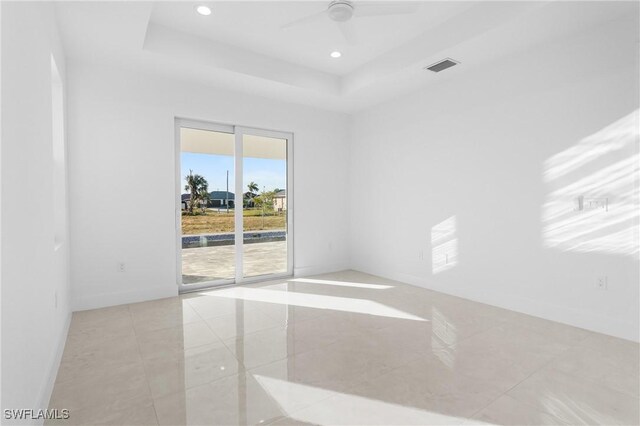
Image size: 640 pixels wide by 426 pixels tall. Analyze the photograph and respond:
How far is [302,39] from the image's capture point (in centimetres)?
364

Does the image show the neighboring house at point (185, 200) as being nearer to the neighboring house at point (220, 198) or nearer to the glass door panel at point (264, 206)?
the neighboring house at point (220, 198)

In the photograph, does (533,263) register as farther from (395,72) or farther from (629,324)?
(395,72)

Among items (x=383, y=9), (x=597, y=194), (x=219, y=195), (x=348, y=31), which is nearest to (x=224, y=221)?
(x=219, y=195)

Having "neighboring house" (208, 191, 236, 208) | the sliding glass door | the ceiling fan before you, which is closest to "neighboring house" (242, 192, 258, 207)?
the sliding glass door

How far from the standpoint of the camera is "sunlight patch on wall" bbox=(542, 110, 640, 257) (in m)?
2.77

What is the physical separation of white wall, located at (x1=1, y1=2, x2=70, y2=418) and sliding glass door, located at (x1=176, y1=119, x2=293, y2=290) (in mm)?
1958

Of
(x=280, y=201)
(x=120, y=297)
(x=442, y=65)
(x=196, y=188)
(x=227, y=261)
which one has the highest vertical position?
(x=442, y=65)

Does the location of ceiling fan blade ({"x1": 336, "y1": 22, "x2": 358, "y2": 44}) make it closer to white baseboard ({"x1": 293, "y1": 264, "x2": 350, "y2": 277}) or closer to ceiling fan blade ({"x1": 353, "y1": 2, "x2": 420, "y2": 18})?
ceiling fan blade ({"x1": 353, "y1": 2, "x2": 420, "y2": 18})

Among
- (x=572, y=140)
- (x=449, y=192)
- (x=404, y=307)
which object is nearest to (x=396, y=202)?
(x=449, y=192)

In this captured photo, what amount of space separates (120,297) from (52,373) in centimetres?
168

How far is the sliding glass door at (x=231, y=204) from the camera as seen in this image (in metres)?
4.32

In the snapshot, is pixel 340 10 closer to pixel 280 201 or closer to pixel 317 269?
pixel 280 201

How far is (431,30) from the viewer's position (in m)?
3.45

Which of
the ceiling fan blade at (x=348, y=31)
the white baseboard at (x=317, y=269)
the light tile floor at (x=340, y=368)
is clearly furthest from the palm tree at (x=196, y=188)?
the ceiling fan blade at (x=348, y=31)
